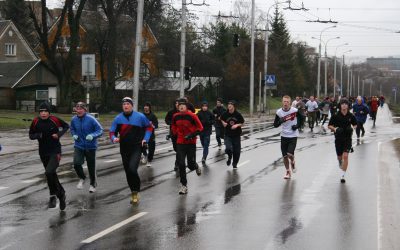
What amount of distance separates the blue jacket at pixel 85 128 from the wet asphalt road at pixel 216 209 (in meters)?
0.93

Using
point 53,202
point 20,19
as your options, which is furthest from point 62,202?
point 20,19

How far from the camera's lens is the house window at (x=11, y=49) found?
67625 millimetres

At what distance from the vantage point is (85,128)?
11.4m

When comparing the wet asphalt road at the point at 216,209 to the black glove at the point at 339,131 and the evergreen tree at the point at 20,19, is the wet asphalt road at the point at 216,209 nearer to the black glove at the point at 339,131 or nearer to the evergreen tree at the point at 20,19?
the black glove at the point at 339,131

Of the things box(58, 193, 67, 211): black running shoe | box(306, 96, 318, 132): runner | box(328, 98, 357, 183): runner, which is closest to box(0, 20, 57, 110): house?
box(306, 96, 318, 132): runner

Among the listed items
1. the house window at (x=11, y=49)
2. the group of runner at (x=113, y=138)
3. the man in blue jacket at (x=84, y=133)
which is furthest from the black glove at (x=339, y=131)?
the house window at (x=11, y=49)

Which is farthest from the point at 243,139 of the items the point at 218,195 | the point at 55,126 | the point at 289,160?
the point at 55,126

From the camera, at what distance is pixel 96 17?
52.8 metres

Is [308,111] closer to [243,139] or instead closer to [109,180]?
[243,139]

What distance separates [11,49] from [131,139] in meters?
60.8

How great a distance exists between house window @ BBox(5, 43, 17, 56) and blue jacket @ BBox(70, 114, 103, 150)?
5916 cm

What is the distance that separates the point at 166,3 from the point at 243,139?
93.8ft

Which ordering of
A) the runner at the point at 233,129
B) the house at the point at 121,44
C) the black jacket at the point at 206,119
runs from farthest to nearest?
the house at the point at 121,44
the black jacket at the point at 206,119
the runner at the point at 233,129

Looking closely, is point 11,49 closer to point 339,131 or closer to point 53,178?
point 339,131
